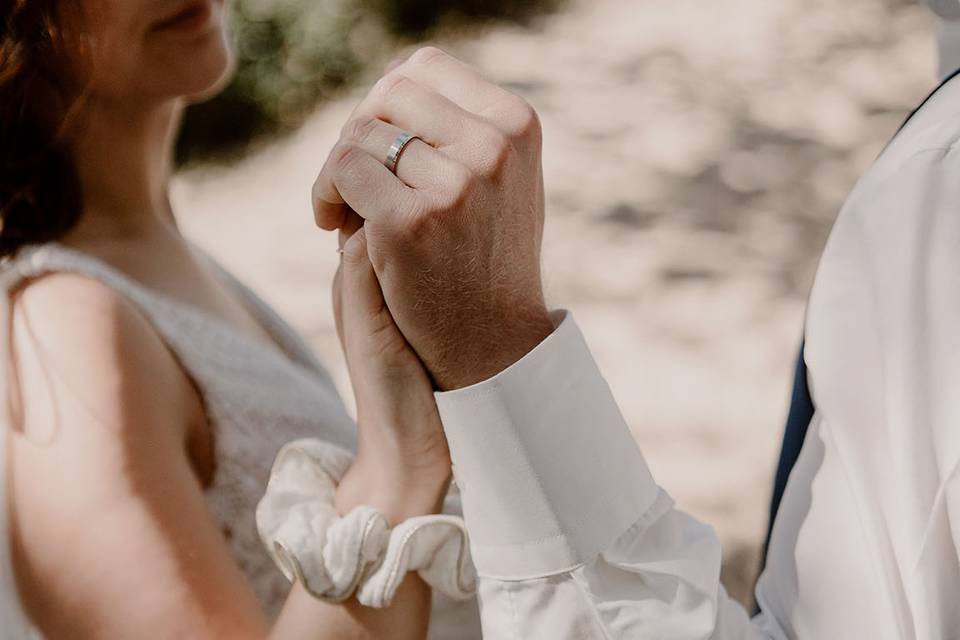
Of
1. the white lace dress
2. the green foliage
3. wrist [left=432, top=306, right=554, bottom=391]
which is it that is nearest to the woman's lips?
the white lace dress

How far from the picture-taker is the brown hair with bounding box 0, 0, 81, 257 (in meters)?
1.48

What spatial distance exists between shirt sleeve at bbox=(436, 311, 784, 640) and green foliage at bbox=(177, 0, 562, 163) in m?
6.06

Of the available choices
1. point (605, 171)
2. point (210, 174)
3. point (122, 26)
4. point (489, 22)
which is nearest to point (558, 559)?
point (122, 26)

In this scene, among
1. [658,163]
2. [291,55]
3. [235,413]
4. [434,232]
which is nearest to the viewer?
[434,232]

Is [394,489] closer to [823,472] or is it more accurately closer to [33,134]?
[823,472]

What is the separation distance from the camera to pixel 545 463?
1.03 metres

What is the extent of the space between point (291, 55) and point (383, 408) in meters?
6.30

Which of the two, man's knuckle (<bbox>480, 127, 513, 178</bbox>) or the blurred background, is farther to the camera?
the blurred background

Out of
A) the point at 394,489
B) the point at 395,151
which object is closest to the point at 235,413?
the point at 394,489

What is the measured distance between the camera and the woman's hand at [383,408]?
3.65ft

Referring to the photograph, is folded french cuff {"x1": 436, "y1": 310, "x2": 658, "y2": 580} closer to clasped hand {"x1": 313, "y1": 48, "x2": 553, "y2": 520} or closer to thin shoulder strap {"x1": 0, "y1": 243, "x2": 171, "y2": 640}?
clasped hand {"x1": 313, "y1": 48, "x2": 553, "y2": 520}

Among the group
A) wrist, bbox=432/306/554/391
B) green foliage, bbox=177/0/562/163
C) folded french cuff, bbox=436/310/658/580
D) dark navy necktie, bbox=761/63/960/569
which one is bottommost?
green foliage, bbox=177/0/562/163

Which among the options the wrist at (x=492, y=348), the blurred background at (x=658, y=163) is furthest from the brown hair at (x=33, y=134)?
the blurred background at (x=658, y=163)

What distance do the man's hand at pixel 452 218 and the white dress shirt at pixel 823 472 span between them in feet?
0.15
